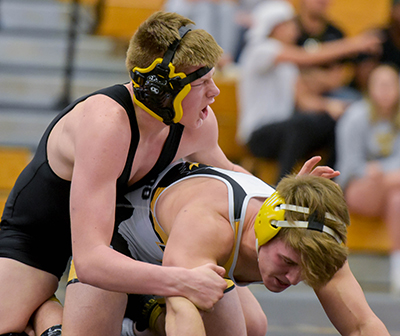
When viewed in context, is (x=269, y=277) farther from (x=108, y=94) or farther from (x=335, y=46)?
(x=335, y=46)

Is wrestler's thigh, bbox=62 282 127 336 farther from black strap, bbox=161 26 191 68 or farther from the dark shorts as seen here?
black strap, bbox=161 26 191 68

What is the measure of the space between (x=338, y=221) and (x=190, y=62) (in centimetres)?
77

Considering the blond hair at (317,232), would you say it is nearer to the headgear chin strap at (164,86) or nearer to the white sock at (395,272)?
the headgear chin strap at (164,86)

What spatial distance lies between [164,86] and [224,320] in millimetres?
907

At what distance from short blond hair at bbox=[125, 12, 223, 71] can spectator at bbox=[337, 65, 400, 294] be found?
2808mm

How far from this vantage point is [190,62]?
2.19 meters

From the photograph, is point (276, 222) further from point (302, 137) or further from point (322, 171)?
point (302, 137)

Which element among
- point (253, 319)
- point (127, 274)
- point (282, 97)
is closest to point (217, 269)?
point (127, 274)

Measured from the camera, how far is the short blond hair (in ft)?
7.18

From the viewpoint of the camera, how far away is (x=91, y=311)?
237 cm

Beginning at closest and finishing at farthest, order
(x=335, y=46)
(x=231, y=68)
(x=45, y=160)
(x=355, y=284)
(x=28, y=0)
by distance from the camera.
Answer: (x=355, y=284), (x=45, y=160), (x=335, y=46), (x=231, y=68), (x=28, y=0)

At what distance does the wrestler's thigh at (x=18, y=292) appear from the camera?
8.24ft

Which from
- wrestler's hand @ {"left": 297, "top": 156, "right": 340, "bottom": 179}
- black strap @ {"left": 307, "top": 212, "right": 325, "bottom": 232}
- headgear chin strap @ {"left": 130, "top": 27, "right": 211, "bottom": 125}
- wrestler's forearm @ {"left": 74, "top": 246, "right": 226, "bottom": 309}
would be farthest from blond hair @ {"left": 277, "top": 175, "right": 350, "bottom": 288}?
headgear chin strap @ {"left": 130, "top": 27, "right": 211, "bottom": 125}

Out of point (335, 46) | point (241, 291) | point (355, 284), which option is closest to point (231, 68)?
point (335, 46)
